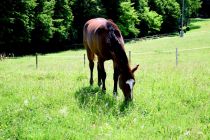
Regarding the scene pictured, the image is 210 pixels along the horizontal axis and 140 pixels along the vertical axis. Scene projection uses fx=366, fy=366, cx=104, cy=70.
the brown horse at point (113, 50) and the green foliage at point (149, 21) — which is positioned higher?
the green foliage at point (149, 21)

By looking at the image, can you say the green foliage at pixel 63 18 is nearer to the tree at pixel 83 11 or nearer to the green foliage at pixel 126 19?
the tree at pixel 83 11

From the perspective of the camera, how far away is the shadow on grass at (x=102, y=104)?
8.44 meters

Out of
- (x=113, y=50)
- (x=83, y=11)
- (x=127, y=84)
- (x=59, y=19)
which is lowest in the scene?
(x=127, y=84)

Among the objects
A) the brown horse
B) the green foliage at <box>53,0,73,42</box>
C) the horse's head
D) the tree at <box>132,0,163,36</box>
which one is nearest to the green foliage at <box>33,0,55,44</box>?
the green foliage at <box>53,0,73,42</box>

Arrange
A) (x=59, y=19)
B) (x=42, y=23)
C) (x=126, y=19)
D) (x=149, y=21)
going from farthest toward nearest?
(x=149, y=21)
(x=126, y=19)
(x=59, y=19)
(x=42, y=23)

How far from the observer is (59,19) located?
5659 cm

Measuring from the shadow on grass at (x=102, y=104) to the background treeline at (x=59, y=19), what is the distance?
131 ft

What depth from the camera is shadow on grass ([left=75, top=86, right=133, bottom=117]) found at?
8.44 meters

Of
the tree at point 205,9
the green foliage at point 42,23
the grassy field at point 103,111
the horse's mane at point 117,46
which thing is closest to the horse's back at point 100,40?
the horse's mane at point 117,46

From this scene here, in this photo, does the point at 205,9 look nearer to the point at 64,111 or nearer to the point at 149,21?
the point at 149,21

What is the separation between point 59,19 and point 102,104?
48.9 meters

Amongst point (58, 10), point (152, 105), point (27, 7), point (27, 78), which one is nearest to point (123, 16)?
point (58, 10)

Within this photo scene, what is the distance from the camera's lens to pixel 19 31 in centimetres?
4916

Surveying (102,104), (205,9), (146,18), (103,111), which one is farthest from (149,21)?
(103,111)
